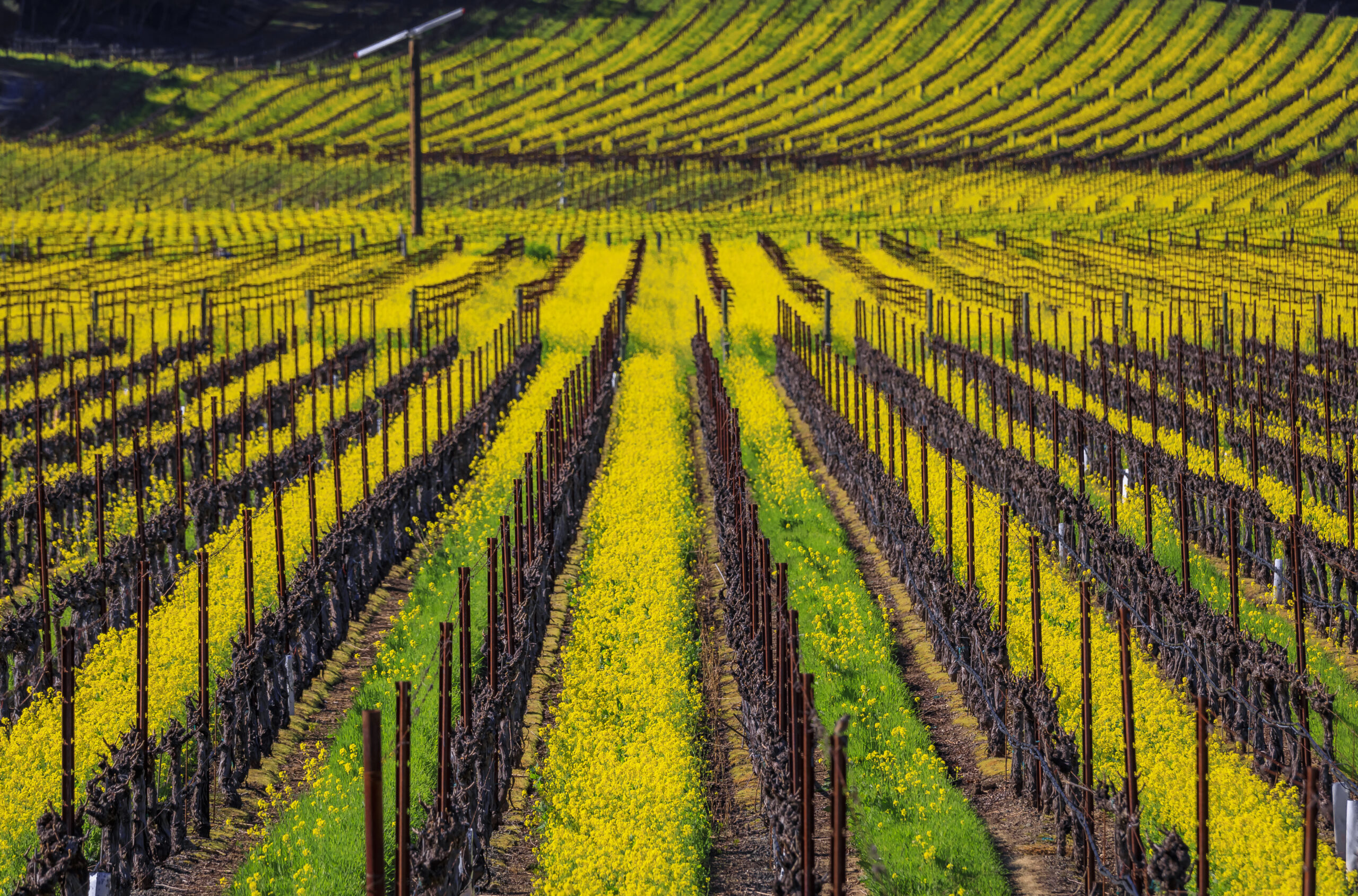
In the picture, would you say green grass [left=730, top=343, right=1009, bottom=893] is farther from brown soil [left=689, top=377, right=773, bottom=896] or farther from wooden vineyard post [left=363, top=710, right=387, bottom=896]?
wooden vineyard post [left=363, top=710, right=387, bottom=896]

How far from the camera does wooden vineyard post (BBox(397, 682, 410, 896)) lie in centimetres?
952

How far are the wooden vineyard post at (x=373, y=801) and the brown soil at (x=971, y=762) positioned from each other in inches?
208

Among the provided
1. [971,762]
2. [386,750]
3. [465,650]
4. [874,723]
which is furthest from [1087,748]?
[386,750]

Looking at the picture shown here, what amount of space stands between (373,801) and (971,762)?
720 cm

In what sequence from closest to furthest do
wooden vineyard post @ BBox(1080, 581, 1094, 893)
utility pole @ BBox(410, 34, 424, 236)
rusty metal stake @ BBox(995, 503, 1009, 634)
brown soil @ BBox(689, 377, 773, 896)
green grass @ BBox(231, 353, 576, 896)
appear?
Answer: wooden vineyard post @ BBox(1080, 581, 1094, 893) < green grass @ BBox(231, 353, 576, 896) < brown soil @ BBox(689, 377, 773, 896) < rusty metal stake @ BBox(995, 503, 1009, 634) < utility pole @ BBox(410, 34, 424, 236)

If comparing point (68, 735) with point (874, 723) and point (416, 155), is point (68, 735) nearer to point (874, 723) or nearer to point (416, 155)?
point (874, 723)

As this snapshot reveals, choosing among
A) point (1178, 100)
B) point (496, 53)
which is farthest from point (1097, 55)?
point (496, 53)

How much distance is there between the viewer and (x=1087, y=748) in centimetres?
1210

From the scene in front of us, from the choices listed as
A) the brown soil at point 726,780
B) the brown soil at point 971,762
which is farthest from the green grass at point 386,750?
the brown soil at point 971,762

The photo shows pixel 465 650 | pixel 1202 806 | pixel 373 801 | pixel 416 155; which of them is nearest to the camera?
pixel 373 801

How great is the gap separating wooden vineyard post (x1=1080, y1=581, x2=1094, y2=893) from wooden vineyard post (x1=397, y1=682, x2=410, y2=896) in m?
4.77

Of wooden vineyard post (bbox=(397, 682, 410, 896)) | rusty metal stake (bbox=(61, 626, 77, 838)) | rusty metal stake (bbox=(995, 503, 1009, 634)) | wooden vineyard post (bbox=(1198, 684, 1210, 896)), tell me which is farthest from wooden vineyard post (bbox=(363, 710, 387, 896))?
rusty metal stake (bbox=(995, 503, 1009, 634))

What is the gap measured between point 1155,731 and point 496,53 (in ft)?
448

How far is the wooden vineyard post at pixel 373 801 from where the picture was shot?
316 inches
